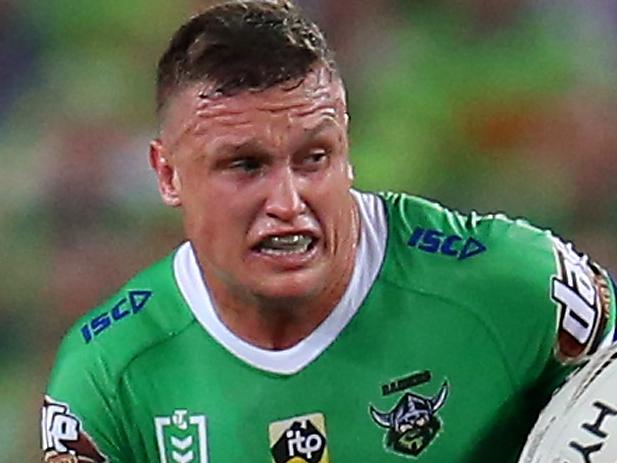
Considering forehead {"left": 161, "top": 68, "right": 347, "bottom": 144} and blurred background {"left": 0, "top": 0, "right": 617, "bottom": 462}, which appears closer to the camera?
forehead {"left": 161, "top": 68, "right": 347, "bottom": 144}

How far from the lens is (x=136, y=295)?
4.06 feet

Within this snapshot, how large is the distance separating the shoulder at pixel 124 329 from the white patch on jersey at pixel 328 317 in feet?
0.07

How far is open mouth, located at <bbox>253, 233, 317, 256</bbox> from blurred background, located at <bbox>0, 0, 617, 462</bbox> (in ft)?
4.19

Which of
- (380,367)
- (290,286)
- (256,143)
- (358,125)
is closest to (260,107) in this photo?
(256,143)

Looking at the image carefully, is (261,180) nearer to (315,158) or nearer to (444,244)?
(315,158)

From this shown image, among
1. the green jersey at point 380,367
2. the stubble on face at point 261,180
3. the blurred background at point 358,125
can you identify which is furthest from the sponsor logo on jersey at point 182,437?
the blurred background at point 358,125

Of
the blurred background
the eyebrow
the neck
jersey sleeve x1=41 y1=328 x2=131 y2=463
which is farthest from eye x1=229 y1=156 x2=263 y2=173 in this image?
the blurred background

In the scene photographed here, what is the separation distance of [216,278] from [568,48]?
1512mm

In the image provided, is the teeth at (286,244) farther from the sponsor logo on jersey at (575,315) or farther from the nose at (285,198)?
the sponsor logo on jersey at (575,315)

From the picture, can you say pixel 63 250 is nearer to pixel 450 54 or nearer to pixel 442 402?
pixel 450 54

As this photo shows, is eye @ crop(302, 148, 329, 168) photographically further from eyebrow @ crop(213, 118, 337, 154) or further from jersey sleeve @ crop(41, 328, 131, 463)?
jersey sleeve @ crop(41, 328, 131, 463)

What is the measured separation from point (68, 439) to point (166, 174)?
0.23 meters

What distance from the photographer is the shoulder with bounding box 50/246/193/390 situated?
3.92 feet

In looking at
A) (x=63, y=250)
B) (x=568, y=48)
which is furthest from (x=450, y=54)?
(x=63, y=250)
